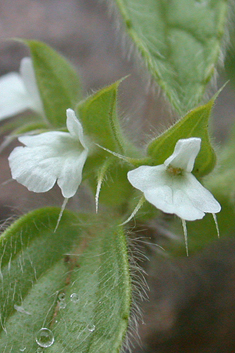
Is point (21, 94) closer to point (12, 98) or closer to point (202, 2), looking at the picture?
point (12, 98)

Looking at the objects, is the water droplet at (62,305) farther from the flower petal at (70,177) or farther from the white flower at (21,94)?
the white flower at (21,94)

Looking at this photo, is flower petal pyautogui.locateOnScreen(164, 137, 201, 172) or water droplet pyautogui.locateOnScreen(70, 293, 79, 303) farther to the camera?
water droplet pyautogui.locateOnScreen(70, 293, 79, 303)

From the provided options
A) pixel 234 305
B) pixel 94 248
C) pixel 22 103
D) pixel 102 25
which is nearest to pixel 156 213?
pixel 94 248

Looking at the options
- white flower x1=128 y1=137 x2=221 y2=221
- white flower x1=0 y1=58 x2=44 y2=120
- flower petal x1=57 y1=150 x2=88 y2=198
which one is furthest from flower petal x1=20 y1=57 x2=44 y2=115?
→ white flower x1=128 y1=137 x2=221 y2=221

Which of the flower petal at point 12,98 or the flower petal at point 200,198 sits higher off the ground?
the flower petal at point 12,98

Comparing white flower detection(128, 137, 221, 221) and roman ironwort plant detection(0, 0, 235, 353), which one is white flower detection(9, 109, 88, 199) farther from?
white flower detection(128, 137, 221, 221)

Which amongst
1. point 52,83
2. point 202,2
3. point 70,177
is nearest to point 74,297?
point 70,177

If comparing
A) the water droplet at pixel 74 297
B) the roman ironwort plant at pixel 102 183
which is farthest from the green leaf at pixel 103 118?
the water droplet at pixel 74 297
